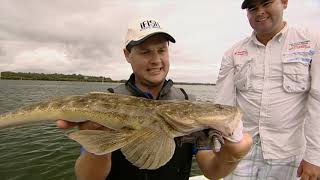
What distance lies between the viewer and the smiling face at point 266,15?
14.0 feet

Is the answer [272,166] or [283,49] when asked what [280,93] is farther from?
[272,166]

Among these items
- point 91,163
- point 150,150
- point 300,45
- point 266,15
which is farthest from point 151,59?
point 300,45

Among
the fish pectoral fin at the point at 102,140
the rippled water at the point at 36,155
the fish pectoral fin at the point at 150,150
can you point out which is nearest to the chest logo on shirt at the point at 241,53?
the fish pectoral fin at the point at 150,150

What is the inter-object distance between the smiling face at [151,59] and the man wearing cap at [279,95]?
1.84 metres

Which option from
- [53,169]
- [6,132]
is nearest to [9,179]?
[53,169]

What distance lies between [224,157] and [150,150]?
818 millimetres

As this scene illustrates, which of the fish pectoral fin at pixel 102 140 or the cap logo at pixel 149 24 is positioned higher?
the cap logo at pixel 149 24

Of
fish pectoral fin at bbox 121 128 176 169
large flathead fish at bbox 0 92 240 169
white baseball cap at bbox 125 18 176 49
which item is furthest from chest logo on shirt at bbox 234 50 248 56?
fish pectoral fin at bbox 121 128 176 169

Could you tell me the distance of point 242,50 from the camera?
190 inches

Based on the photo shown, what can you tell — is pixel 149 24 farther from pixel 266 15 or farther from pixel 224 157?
pixel 266 15

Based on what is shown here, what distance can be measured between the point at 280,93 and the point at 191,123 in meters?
2.46

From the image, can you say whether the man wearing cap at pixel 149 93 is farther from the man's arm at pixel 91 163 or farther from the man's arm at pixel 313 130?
the man's arm at pixel 313 130

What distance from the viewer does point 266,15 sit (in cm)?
429

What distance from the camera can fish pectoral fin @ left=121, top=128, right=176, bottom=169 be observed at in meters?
2.46
